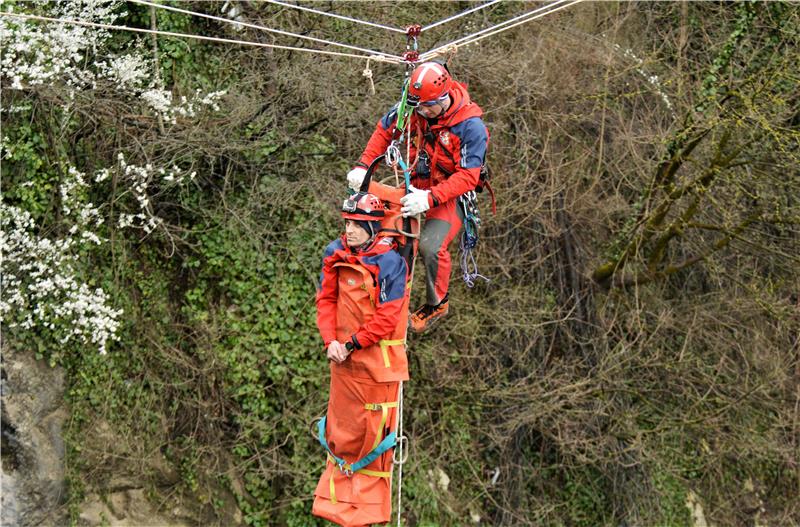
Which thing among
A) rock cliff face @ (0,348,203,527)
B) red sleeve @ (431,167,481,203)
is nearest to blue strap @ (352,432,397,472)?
red sleeve @ (431,167,481,203)

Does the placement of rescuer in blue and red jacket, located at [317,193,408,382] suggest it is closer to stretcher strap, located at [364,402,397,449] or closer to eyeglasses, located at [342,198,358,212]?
eyeglasses, located at [342,198,358,212]

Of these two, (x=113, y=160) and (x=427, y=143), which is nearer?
(x=427, y=143)

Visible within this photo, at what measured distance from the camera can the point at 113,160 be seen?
28.3 feet

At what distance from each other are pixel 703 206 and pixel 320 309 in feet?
17.9

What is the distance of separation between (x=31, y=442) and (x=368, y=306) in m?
4.78

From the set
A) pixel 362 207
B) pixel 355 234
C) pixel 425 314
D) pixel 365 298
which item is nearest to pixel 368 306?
pixel 365 298

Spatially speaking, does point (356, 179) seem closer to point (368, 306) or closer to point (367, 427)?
point (368, 306)

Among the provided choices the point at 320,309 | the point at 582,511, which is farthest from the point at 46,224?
the point at 582,511

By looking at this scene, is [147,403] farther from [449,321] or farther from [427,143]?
[427,143]

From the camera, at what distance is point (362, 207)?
4.95 meters

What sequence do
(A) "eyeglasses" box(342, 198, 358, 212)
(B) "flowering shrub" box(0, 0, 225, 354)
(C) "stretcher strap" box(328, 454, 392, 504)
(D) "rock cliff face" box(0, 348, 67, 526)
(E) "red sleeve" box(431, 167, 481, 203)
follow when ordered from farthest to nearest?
(D) "rock cliff face" box(0, 348, 67, 526), (B) "flowering shrub" box(0, 0, 225, 354), (C) "stretcher strap" box(328, 454, 392, 504), (E) "red sleeve" box(431, 167, 481, 203), (A) "eyeglasses" box(342, 198, 358, 212)

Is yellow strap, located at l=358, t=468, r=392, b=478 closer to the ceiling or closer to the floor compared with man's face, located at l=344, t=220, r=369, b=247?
closer to the floor

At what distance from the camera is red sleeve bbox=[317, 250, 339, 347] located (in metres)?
5.13

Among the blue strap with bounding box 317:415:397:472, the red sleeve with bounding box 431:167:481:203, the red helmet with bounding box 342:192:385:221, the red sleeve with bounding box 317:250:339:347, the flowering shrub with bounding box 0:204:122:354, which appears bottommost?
the flowering shrub with bounding box 0:204:122:354
